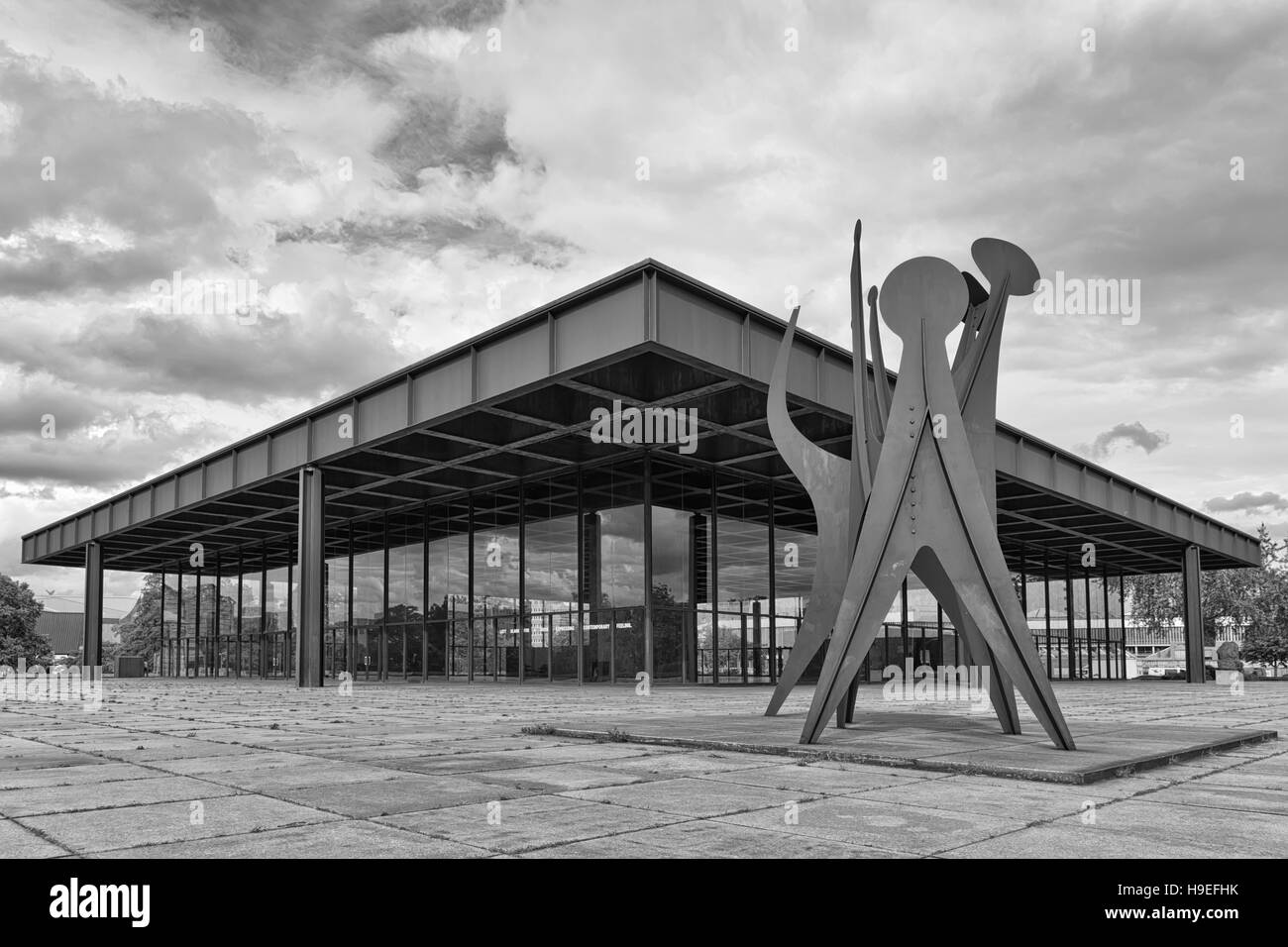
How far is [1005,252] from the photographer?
34.2ft

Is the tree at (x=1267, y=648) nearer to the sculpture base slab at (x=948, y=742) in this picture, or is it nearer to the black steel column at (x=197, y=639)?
the sculpture base slab at (x=948, y=742)

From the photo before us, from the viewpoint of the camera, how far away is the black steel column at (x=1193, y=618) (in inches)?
1679

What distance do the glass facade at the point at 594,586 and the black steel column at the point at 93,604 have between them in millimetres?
8209

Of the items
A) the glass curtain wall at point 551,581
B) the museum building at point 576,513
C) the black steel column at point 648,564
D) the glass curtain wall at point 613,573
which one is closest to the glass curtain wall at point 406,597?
the museum building at point 576,513

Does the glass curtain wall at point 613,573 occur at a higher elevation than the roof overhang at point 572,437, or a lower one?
lower

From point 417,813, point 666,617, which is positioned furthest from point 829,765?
point 666,617

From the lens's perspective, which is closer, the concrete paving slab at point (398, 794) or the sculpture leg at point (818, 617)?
the concrete paving slab at point (398, 794)

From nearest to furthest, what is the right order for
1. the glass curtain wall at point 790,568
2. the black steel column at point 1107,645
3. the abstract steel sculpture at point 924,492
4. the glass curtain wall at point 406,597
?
the abstract steel sculpture at point 924,492 → the glass curtain wall at point 790,568 → the glass curtain wall at point 406,597 → the black steel column at point 1107,645

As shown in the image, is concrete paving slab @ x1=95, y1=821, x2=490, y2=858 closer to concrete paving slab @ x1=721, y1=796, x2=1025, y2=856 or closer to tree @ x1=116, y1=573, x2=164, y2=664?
concrete paving slab @ x1=721, y1=796, x2=1025, y2=856

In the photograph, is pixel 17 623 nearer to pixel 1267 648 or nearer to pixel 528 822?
pixel 528 822

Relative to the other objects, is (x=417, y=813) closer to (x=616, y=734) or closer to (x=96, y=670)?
(x=616, y=734)
